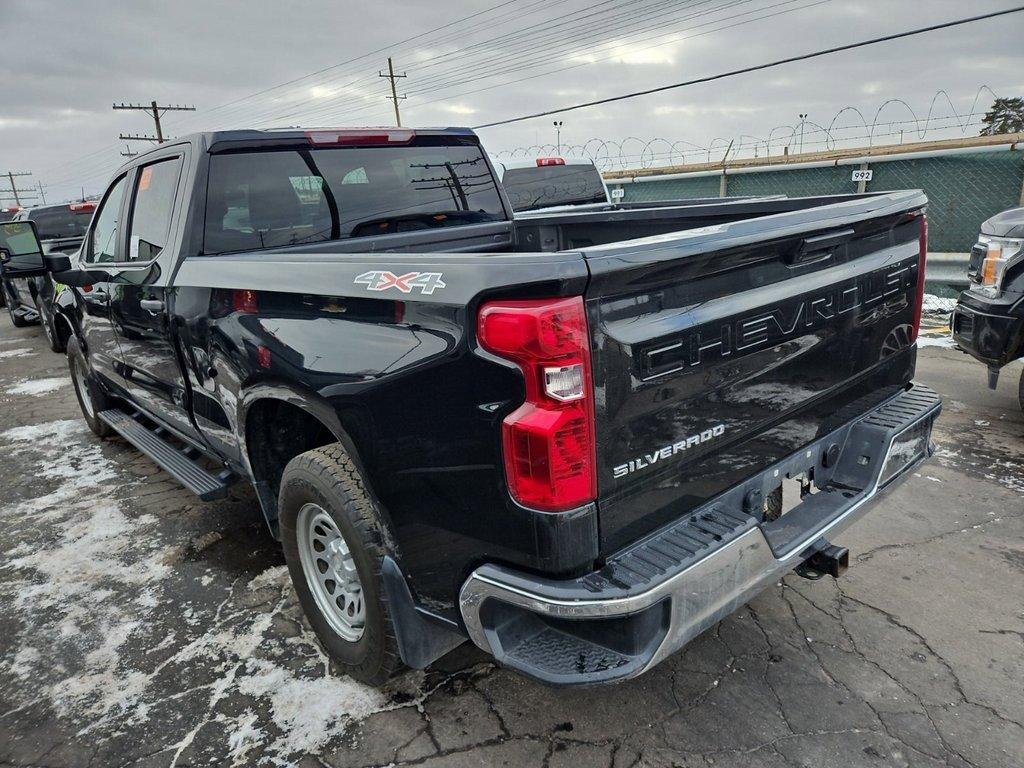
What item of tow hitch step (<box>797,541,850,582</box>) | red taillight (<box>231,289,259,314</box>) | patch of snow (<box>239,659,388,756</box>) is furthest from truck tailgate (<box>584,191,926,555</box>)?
red taillight (<box>231,289,259,314</box>)

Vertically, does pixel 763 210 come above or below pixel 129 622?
above

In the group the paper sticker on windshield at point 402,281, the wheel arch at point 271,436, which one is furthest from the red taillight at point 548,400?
the wheel arch at point 271,436

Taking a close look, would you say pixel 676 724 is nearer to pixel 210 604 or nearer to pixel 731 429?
pixel 731 429

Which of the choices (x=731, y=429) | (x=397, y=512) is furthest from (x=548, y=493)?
(x=731, y=429)

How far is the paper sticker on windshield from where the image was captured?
5.97ft

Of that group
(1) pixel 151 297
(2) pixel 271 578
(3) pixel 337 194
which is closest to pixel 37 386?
(1) pixel 151 297

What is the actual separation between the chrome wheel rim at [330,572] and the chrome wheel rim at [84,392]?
141 inches

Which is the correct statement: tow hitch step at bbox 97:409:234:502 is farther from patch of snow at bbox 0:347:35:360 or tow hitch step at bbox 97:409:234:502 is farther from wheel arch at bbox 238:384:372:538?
patch of snow at bbox 0:347:35:360

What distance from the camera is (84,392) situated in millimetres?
5672

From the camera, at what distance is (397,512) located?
6.71 feet

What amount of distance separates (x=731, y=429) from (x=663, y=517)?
36 cm

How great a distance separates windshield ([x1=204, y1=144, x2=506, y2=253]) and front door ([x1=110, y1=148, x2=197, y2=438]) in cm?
27

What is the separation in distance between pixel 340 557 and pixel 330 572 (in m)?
0.15

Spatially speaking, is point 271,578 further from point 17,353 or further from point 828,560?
point 17,353
